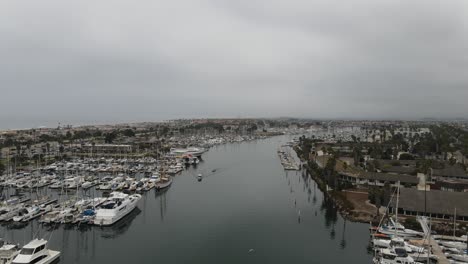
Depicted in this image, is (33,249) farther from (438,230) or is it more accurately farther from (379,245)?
(438,230)

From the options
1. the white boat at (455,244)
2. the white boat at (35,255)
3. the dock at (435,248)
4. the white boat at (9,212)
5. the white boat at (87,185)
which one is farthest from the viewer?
the white boat at (87,185)

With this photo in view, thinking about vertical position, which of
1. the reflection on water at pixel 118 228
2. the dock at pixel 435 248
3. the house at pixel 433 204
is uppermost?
the house at pixel 433 204

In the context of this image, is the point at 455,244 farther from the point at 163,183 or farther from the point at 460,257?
the point at 163,183

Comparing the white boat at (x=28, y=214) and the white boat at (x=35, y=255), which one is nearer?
the white boat at (x=35, y=255)

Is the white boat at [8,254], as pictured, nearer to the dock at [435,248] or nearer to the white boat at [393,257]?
the white boat at [393,257]

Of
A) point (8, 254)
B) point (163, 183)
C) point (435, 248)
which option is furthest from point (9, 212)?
point (435, 248)

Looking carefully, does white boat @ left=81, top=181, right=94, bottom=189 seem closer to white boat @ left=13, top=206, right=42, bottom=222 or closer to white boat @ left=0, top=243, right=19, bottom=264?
white boat @ left=13, top=206, right=42, bottom=222

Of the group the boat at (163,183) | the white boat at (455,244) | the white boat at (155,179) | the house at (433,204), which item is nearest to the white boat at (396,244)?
the white boat at (455,244)

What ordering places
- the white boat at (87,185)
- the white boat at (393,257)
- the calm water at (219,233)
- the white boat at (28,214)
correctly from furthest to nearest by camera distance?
the white boat at (87,185), the white boat at (28,214), the calm water at (219,233), the white boat at (393,257)
